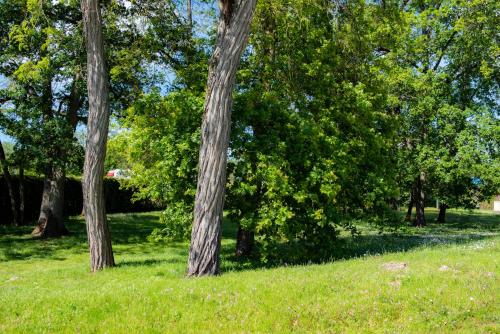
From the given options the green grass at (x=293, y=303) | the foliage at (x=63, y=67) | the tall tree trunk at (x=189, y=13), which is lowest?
the green grass at (x=293, y=303)

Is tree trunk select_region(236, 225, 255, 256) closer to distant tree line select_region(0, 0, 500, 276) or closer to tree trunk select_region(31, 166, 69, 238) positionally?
distant tree line select_region(0, 0, 500, 276)

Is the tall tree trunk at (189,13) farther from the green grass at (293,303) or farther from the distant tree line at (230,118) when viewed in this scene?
the green grass at (293,303)

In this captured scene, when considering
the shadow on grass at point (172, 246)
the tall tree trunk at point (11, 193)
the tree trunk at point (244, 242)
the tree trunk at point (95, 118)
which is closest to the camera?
the tree trunk at point (95, 118)

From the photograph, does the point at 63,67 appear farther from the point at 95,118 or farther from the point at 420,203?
the point at 420,203

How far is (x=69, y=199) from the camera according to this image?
30.8 meters

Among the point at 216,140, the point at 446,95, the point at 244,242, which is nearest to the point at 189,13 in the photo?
the point at 244,242

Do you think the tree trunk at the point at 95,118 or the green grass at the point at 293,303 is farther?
the tree trunk at the point at 95,118


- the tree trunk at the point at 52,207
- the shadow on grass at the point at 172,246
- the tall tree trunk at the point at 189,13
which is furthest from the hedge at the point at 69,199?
the tall tree trunk at the point at 189,13

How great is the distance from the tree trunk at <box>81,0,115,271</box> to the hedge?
769 cm

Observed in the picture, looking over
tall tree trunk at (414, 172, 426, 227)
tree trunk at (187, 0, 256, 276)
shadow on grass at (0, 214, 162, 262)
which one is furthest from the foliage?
tall tree trunk at (414, 172, 426, 227)

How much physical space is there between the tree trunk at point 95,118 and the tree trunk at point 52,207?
10191 millimetres

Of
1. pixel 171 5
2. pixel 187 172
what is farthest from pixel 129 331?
pixel 171 5

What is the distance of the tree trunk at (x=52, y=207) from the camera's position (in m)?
20.6

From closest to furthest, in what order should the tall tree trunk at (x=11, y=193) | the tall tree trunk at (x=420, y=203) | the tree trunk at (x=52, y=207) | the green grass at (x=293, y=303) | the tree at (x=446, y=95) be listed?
1. the green grass at (x=293, y=303)
2. the tree trunk at (x=52, y=207)
3. the tall tree trunk at (x=11, y=193)
4. the tree at (x=446, y=95)
5. the tall tree trunk at (x=420, y=203)
